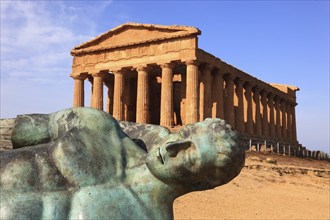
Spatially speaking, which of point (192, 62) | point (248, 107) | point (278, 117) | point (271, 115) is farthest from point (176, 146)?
point (278, 117)

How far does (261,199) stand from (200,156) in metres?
14.6

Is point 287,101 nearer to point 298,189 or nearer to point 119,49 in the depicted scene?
point 119,49

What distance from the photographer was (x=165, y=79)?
35188 mm

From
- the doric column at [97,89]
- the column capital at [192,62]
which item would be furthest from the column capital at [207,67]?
the doric column at [97,89]

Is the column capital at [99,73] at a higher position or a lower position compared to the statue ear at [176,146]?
higher

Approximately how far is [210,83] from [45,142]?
115 ft

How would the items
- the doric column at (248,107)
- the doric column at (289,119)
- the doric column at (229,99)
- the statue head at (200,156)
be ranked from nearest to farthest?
1. the statue head at (200,156)
2. the doric column at (229,99)
3. the doric column at (248,107)
4. the doric column at (289,119)

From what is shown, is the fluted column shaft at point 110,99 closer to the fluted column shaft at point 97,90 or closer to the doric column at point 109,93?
the doric column at point 109,93

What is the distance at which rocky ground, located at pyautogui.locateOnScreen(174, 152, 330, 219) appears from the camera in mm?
13076

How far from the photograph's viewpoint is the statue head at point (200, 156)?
1.81 meters

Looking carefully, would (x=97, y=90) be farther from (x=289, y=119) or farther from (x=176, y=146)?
(x=176, y=146)

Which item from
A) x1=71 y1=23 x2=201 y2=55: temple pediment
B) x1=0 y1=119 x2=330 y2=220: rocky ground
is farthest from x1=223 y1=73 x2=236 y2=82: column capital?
x1=0 y1=119 x2=330 y2=220: rocky ground

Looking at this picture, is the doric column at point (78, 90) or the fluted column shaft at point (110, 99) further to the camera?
the fluted column shaft at point (110, 99)

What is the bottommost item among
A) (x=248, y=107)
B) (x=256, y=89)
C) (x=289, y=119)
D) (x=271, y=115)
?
(x=289, y=119)
